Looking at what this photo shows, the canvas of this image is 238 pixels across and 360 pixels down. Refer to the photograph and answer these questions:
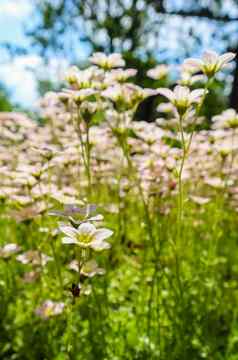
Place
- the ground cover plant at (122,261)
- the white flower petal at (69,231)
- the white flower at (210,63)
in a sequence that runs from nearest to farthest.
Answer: the white flower petal at (69,231), the white flower at (210,63), the ground cover plant at (122,261)

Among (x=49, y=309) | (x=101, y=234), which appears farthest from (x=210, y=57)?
(x=49, y=309)

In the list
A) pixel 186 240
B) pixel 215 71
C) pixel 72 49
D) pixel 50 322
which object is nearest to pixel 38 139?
pixel 186 240

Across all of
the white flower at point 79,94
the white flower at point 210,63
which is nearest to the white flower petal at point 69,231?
the white flower at point 79,94

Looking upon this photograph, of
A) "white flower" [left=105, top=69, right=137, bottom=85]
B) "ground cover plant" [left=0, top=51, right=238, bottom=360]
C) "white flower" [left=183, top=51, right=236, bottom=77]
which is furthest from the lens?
"white flower" [left=105, top=69, right=137, bottom=85]

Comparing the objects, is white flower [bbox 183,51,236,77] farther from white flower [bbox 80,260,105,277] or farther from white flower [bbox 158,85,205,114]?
white flower [bbox 80,260,105,277]

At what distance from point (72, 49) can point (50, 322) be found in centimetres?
1192

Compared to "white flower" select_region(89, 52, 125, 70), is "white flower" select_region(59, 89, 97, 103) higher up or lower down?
lower down

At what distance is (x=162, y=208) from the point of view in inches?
97.6

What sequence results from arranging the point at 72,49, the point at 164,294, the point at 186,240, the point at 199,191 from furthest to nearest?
the point at 72,49, the point at 199,191, the point at 186,240, the point at 164,294

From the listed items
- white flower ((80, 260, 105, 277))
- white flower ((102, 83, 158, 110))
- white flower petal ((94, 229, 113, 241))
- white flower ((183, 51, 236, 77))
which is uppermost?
white flower ((183, 51, 236, 77))

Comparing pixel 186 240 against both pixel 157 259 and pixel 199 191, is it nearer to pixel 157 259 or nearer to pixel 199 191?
pixel 157 259

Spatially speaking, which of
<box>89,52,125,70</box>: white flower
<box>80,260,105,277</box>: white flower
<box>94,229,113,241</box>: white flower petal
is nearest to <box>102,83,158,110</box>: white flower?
<box>89,52,125,70</box>: white flower

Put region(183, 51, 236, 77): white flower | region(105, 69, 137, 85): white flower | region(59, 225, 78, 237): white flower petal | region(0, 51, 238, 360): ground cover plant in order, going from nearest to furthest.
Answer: region(59, 225, 78, 237): white flower petal < region(183, 51, 236, 77): white flower < region(0, 51, 238, 360): ground cover plant < region(105, 69, 137, 85): white flower

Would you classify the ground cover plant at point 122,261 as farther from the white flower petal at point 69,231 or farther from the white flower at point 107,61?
the white flower petal at point 69,231
